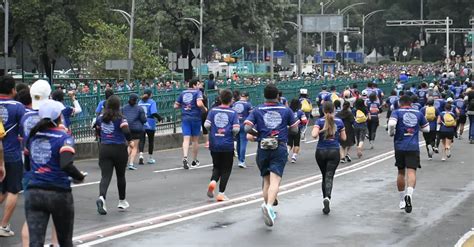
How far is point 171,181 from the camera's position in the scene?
16.5 m

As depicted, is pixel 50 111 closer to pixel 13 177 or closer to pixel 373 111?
pixel 13 177

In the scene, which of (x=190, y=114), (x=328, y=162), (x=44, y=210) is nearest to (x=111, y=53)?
(x=190, y=114)

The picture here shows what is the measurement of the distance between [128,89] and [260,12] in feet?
95.9

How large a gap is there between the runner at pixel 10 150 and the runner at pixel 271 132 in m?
3.11

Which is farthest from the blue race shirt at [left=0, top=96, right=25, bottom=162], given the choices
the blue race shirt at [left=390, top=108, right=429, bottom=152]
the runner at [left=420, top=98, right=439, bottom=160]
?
the runner at [left=420, top=98, right=439, bottom=160]

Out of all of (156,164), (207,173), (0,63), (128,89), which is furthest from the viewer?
(0,63)

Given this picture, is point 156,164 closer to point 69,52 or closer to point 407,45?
point 69,52

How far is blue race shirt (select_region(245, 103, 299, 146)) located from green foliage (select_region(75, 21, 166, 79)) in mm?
35809

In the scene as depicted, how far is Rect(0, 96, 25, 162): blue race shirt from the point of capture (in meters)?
10.1

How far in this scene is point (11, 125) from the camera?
10.2m

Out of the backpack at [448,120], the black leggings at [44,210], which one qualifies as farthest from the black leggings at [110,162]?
the backpack at [448,120]

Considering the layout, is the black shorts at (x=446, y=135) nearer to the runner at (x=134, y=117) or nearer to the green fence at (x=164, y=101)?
the green fence at (x=164, y=101)

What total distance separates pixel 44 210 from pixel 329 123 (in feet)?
21.5

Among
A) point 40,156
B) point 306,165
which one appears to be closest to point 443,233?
point 40,156
